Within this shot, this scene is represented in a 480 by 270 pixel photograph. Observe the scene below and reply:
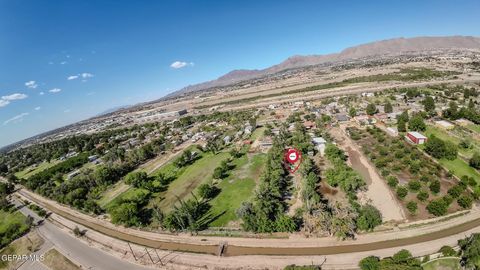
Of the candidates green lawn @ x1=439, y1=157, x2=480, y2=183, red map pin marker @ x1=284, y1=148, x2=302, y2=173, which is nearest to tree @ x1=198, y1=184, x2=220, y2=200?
red map pin marker @ x1=284, y1=148, x2=302, y2=173

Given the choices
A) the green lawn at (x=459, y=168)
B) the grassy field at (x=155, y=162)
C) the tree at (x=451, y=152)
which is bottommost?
the green lawn at (x=459, y=168)

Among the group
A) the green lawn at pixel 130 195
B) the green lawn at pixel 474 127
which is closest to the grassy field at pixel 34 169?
the green lawn at pixel 130 195

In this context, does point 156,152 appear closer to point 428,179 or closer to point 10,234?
point 10,234

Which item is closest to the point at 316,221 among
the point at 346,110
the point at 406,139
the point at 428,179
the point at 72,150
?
the point at 428,179

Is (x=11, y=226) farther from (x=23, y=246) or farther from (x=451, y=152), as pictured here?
(x=451, y=152)

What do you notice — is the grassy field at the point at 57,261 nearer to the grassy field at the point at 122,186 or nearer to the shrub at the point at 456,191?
the grassy field at the point at 122,186

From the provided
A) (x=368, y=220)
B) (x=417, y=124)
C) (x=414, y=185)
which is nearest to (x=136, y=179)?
(x=368, y=220)
